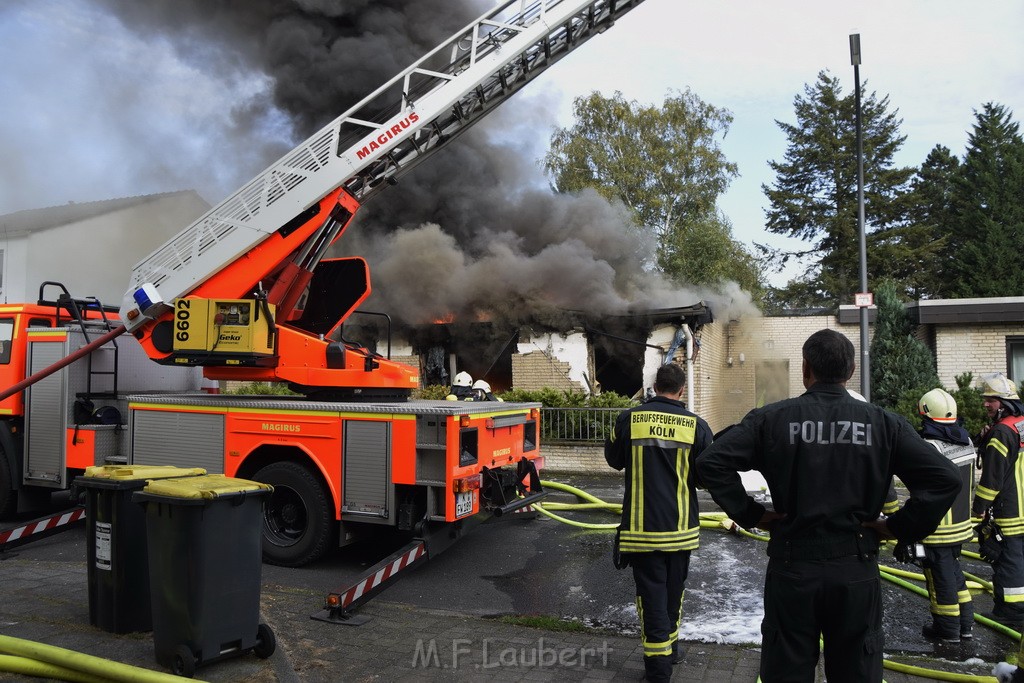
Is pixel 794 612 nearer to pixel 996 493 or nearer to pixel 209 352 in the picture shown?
pixel 996 493

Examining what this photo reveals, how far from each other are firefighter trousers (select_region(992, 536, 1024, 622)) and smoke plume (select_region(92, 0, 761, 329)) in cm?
863

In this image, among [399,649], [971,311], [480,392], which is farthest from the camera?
[971,311]

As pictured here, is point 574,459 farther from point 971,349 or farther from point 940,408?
point 971,349

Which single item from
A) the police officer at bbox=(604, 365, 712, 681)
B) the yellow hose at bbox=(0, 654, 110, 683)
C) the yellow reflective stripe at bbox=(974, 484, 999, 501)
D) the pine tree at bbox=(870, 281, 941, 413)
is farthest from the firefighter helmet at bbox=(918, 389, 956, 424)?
the pine tree at bbox=(870, 281, 941, 413)

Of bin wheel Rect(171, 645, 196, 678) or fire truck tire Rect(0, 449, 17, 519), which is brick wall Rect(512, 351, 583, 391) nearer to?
fire truck tire Rect(0, 449, 17, 519)

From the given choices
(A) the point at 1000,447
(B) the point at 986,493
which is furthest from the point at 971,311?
(B) the point at 986,493

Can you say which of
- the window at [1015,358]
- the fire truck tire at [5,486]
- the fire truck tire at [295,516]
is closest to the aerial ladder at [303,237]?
the fire truck tire at [295,516]

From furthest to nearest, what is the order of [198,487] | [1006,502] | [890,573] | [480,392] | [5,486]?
[480,392], [5,486], [890,573], [1006,502], [198,487]

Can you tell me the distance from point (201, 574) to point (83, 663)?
2.06ft

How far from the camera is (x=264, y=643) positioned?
4.25 metres

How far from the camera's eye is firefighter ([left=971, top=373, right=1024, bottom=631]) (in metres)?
4.88

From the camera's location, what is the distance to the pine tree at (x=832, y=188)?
113ft

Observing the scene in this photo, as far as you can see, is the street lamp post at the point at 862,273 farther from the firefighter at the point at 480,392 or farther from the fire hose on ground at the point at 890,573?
the firefighter at the point at 480,392

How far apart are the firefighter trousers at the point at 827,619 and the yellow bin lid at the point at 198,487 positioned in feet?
9.20
